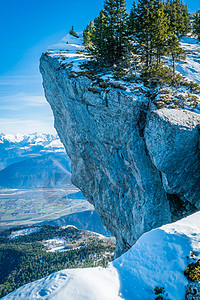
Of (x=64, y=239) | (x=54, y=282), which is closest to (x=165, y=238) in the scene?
(x=54, y=282)

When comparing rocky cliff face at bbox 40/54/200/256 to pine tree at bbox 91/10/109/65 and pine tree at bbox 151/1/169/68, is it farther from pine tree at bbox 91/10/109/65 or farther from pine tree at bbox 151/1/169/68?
pine tree at bbox 151/1/169/68

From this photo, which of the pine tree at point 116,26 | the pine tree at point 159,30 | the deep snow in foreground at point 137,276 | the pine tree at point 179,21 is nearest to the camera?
the deep snow in foreground at point 137,276

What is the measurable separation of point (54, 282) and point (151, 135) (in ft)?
58.1

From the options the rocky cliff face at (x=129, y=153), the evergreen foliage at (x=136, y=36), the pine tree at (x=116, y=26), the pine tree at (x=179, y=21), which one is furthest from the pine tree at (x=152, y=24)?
the rocky cliff face at (x=129, y=153)

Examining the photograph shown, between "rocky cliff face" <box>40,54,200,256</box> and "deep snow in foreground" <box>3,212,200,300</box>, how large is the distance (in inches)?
380

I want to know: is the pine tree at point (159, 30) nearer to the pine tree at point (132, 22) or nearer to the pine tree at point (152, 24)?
the pine tree at point (152, 24)

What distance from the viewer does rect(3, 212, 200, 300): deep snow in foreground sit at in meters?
10.5

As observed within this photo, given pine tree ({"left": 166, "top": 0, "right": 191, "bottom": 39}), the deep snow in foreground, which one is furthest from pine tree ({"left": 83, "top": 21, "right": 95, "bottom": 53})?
the deep snow in foreground

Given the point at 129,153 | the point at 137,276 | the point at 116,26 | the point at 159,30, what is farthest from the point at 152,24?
the point at 137,276

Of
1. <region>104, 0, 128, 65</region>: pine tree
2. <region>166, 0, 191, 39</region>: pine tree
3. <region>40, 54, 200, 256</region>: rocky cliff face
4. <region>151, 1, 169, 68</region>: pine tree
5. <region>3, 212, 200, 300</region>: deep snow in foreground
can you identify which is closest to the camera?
<region>3, 212, 200, 300</region>: deep snow in foreground

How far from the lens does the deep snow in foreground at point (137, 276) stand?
34.3 ft

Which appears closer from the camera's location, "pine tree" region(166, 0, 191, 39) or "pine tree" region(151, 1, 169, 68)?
"pine tree" region(151, 1, 169, 68)

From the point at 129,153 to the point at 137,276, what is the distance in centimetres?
1757

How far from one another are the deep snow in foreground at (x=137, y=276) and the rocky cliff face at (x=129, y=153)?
380 inches
